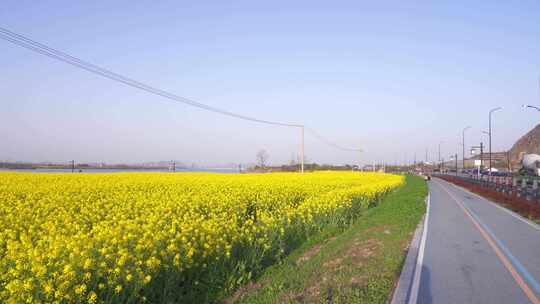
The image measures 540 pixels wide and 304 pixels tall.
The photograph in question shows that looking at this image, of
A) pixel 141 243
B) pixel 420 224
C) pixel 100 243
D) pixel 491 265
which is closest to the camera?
pixel 100 243

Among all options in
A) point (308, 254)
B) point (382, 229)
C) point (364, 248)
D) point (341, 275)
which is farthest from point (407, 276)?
point (382, 229)

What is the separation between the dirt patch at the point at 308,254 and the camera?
→ 933 centimetres

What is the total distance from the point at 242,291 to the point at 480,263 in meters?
4.90

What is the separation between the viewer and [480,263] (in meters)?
8.55

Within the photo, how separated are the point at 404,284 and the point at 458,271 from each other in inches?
70.3

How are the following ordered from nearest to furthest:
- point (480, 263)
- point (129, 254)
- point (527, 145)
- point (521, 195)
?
point (129, 254) < point (480, 263) < point (521, 195) < point (527, 145)

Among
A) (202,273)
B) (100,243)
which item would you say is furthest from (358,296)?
(100,243)

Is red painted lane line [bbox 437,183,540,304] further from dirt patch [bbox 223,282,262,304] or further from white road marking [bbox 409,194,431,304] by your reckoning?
dirt patch [bbox 223,282,262,304]

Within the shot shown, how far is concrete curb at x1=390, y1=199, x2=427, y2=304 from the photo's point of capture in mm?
6051

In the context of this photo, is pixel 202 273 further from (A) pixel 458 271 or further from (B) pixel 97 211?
(A) pixel 458 271

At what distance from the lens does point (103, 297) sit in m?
5.03

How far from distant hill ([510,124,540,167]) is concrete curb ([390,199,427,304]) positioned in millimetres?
158732

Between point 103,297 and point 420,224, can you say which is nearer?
point 103,297

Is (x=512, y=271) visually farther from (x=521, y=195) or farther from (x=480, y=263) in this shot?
(x=521, y=195)
